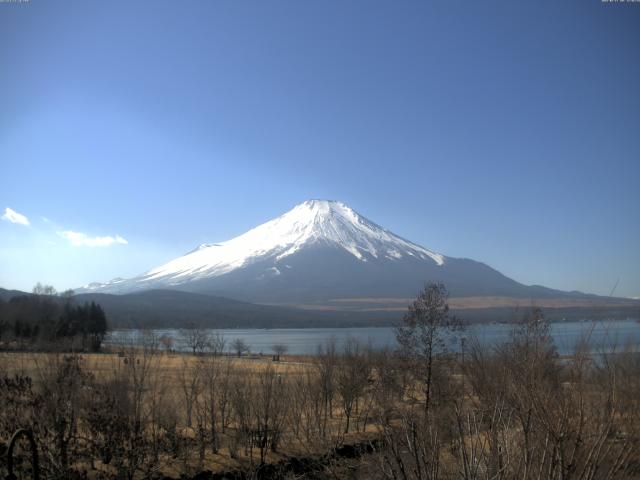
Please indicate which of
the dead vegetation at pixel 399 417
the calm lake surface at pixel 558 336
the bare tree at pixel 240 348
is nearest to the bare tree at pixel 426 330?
the dead vegetation at pixel 399 417

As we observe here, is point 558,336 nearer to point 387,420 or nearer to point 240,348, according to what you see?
point 387,420

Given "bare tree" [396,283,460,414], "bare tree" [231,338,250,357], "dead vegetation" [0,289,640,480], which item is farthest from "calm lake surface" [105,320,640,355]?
"bare tree" [231,338,250,357]

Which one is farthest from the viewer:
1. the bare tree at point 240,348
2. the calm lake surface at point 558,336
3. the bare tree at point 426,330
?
the bare tree at point 240,348

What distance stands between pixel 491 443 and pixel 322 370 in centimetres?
2204

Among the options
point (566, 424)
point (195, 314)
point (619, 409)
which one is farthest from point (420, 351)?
point (195, 314)

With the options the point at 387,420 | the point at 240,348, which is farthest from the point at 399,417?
the point at 240,348

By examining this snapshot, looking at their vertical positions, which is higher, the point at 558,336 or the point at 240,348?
the point at 558,336

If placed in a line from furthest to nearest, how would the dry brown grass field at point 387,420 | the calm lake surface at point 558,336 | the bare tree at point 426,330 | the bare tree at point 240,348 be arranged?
1. the bare tree at point 240,348
2. the bare tree at point 426,330
3. the calm lake surface at point 558,336
4. the dry brown grass field at point 387,420

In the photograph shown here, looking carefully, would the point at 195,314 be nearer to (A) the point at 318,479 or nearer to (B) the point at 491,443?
(A) the point at 318,479

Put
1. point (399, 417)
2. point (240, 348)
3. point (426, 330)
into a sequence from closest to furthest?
point (399, 417) → point (426, 330) → point (240, 348)

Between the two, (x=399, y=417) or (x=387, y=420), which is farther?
(x=399, y=417)

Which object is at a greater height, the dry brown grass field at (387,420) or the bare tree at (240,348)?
the dry brown grass field at (387,420)

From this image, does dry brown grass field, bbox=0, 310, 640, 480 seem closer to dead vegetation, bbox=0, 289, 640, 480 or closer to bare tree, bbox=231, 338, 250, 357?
dead vegetation, bbox=0, 289, 640, 480

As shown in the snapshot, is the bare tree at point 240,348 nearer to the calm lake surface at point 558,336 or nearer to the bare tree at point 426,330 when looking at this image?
the calm lake surface at point 558,336
